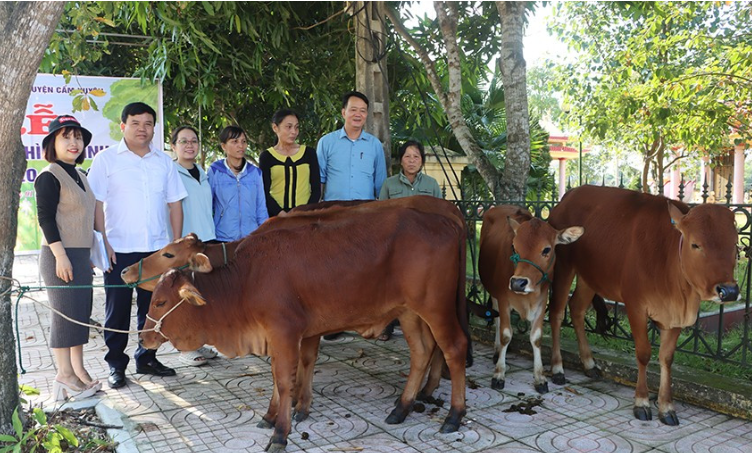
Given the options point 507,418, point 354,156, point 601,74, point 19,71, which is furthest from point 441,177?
point 19,71

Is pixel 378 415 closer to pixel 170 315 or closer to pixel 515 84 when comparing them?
pixel 170 315

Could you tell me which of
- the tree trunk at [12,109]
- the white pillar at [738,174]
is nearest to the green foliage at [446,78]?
the tree trunk at [12,109]

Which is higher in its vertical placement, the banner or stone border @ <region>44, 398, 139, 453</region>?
the banner

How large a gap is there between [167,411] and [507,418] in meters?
2.50

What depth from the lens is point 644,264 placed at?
438 centimetres

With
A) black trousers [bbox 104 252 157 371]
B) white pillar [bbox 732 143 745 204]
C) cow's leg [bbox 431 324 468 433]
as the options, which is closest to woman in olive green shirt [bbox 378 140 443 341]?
cow's leg [bbox 431 324 468 433]

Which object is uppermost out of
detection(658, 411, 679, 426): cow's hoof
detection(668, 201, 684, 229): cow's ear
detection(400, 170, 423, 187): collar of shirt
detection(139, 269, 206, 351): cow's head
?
detection(400, 170, 423, 187): collar of shirt

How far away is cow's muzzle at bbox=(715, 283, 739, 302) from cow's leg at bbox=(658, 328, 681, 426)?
71cm

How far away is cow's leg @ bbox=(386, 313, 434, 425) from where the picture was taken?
14.2 ft

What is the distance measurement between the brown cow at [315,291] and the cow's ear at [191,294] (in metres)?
0.06

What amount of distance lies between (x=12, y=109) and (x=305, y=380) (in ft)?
8.55

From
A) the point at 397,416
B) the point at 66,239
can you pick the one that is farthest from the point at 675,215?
the point at 66,239

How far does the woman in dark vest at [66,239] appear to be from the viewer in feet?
14.6

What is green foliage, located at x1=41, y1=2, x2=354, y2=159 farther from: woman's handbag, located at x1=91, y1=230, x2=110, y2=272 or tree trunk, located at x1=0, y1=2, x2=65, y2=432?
tree trunk, located at x1=0, y1=2, x2=65, y2=432
